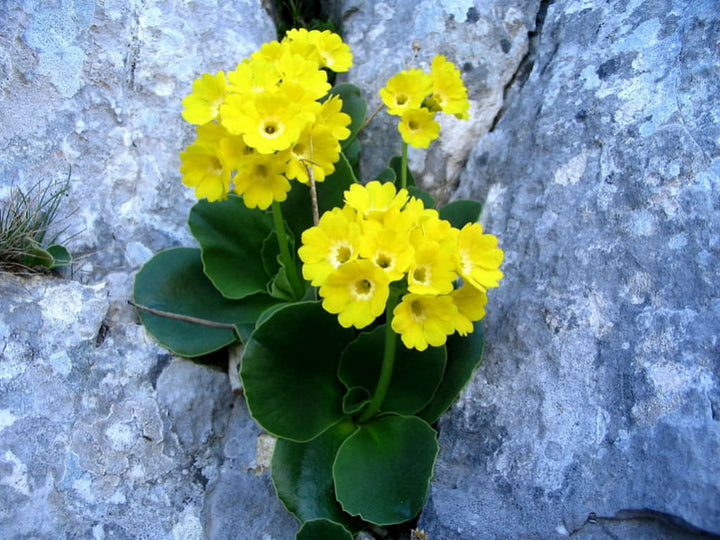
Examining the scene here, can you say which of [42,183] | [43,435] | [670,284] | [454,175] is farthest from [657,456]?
[42,183]

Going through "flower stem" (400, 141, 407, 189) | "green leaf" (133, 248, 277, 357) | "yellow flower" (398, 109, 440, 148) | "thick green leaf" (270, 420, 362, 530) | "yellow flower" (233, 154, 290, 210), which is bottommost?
"thick green leaf" (270, 420, 362, 530)

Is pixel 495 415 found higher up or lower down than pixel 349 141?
lower down

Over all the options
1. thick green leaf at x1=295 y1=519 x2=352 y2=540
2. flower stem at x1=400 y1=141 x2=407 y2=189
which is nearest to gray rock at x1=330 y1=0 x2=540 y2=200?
→ flower stem at x1=400 y1=141 x2=407 y2=189

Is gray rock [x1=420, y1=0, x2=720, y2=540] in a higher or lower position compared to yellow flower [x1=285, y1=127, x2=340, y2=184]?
lower

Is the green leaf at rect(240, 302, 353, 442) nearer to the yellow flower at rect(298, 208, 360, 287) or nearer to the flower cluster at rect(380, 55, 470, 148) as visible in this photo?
the yellow flower at rect(298, 208, 360, 287)

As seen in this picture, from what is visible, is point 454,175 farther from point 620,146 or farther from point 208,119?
point 208,119

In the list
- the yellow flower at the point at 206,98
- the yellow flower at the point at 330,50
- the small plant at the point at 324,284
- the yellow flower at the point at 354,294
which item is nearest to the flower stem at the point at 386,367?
the small plant at the point at 324,284

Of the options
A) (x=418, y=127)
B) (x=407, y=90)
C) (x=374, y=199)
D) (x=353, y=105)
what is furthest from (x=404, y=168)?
(x=374, y=199)
